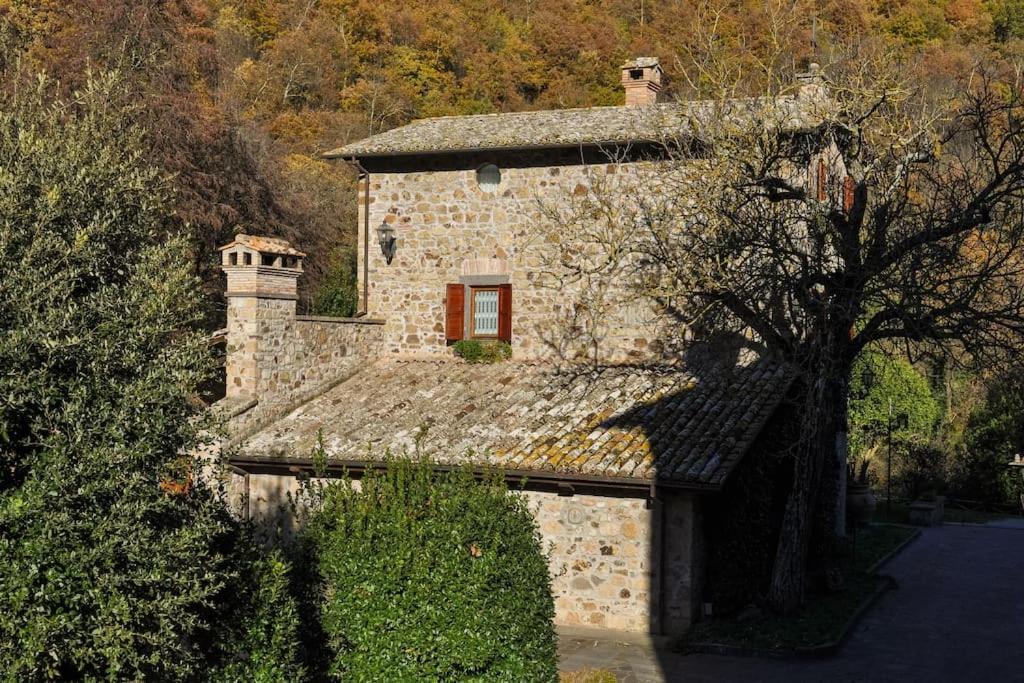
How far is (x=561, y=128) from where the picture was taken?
687 inches

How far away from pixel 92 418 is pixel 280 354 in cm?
1023

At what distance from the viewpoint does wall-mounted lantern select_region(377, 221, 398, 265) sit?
18141 mm

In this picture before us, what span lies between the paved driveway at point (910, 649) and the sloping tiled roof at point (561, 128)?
708 cm

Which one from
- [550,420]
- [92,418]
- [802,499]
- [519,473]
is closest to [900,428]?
[802,499]

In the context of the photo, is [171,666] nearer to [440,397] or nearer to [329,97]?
[440,397]

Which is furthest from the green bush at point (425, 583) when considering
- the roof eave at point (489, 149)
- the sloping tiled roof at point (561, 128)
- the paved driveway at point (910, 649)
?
the roof eave at point (489, 149)

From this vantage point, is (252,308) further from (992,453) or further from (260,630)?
(992,453)

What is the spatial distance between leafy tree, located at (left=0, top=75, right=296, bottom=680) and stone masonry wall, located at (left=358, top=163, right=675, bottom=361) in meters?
9.54

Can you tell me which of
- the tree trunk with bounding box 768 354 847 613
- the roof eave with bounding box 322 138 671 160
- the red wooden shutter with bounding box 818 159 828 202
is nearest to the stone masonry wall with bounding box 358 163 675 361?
the roof eave with bounding box 322 138 671 160

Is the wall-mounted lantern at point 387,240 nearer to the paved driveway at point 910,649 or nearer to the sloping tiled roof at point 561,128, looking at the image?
the sloping tiled roof at point 561,128

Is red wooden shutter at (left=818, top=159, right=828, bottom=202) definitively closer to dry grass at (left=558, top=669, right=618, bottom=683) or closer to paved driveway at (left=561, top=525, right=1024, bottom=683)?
paved driveway at (left=561, top=525, right=1024, bottom=683)

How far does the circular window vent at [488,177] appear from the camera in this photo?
1755 cm

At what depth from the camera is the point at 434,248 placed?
1800cm

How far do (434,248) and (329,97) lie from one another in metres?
22.1
